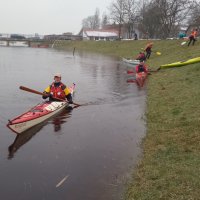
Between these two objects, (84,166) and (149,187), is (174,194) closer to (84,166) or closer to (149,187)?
(149,187)

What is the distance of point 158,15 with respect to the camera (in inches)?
2389

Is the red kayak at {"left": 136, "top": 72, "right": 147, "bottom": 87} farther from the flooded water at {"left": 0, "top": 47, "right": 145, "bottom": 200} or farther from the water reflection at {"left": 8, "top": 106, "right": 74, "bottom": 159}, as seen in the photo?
the water reflection at {"left": 8, "top": 106, "right": 74, "bottom": 159}

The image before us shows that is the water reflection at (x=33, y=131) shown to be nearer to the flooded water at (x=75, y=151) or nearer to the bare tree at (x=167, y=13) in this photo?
the flooded water at (x=75, y=151)

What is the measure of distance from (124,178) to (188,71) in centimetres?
1314

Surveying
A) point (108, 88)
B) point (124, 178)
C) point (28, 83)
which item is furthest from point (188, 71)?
point (124, 178)

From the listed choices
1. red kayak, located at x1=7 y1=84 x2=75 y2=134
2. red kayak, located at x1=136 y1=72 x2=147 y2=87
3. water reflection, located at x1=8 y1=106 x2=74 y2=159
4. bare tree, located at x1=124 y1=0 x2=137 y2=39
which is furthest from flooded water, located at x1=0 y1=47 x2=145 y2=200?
bare tree, located at x1=124 y1=0 x2=137 y2=39

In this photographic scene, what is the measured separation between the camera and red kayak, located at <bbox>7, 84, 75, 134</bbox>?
10125 millimetres

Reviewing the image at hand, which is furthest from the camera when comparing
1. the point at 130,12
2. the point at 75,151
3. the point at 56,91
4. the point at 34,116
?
the point at 130,12

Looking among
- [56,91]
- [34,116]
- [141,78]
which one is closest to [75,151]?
[34,116]

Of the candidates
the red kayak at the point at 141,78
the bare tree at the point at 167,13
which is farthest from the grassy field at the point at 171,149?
the bare tree at the point at 167,13

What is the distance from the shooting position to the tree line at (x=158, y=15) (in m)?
58.7

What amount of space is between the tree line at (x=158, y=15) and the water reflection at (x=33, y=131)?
49.2 metres

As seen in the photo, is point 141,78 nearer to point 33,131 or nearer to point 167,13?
point 33,131

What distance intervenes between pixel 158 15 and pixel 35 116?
2122 inches
